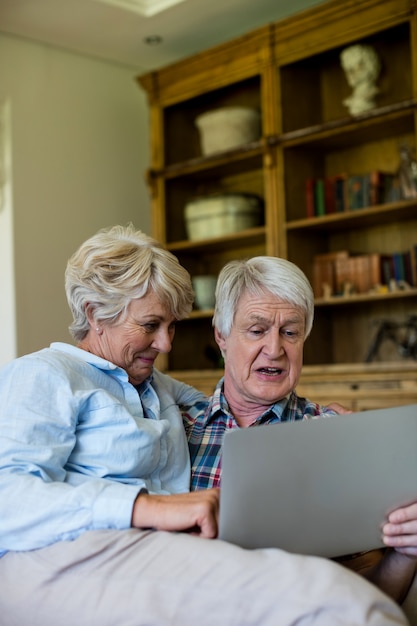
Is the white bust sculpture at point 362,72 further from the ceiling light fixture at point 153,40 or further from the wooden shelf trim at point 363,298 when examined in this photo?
the ceiling light fixture at point 153,40

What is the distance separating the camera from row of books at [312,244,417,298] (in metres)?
3.84

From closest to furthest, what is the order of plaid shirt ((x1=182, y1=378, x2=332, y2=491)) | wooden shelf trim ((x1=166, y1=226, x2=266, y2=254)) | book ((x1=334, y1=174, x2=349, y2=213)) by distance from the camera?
1. plaid shirt ((x1=182, y1=378, x2=332, y2=491))
2. book ((x1=334, y1=174, x2=349, y2=213))
3. wooden shelf trim ((x1=166, y1=226, x2=266, y2=254))

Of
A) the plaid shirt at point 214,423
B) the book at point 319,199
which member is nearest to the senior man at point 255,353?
the plaid shirt at point 214,423

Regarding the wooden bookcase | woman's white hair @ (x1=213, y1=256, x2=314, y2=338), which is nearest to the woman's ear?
woman's white hair @ (x1=213, y1=256, x2=314, y2=338)

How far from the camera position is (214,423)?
1.99 meters

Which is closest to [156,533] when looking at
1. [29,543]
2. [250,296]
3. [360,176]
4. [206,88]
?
[29,543]

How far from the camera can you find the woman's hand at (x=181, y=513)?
1.41m

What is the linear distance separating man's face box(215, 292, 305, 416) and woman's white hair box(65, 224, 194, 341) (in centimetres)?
19

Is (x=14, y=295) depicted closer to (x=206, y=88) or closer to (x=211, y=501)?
(x=206, y=88)

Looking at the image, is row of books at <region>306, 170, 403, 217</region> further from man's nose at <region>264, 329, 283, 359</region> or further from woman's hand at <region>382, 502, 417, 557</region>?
woman's hand at <region>382, 502, 417, 557</region>

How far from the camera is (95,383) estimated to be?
1705 millimetres

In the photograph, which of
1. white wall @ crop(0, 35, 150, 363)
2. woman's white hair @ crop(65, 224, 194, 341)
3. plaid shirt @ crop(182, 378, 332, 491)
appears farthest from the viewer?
white wall @ crop(0, 35, 150, 363)

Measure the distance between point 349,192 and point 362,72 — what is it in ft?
1.81

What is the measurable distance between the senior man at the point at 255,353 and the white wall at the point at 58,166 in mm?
2512
